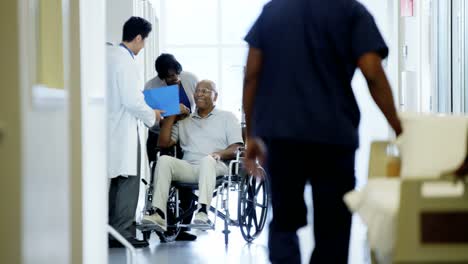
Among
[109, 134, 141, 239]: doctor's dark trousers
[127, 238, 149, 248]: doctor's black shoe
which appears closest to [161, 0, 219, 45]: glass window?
[109, 134, 141, 239]: doctor's dark trousers

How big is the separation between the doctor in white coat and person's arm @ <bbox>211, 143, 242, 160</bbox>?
53 cm

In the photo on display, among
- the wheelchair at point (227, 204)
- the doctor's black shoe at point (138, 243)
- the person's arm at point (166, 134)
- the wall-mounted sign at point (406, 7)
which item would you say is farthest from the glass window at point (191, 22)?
the doctor's black shoe at point (138, 243)

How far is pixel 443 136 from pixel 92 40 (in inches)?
73.7

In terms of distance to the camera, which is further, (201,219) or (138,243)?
(201,219)

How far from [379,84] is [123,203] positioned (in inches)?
128

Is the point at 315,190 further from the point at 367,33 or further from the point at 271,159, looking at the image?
the point at 367,33

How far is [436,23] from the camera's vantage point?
21.9 feet

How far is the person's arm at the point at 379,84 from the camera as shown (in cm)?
290

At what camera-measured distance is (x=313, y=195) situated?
3031mm

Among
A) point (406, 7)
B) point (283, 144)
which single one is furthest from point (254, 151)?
point (406, 7)

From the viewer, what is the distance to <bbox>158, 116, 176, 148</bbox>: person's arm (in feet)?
20.7

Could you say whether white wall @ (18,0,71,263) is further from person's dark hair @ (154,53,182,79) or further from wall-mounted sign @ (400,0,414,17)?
wall-mounted sign @ (400,0,414,17)

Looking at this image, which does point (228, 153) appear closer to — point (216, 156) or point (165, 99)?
point (216, 156)

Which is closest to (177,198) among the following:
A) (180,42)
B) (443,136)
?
(443,136)
